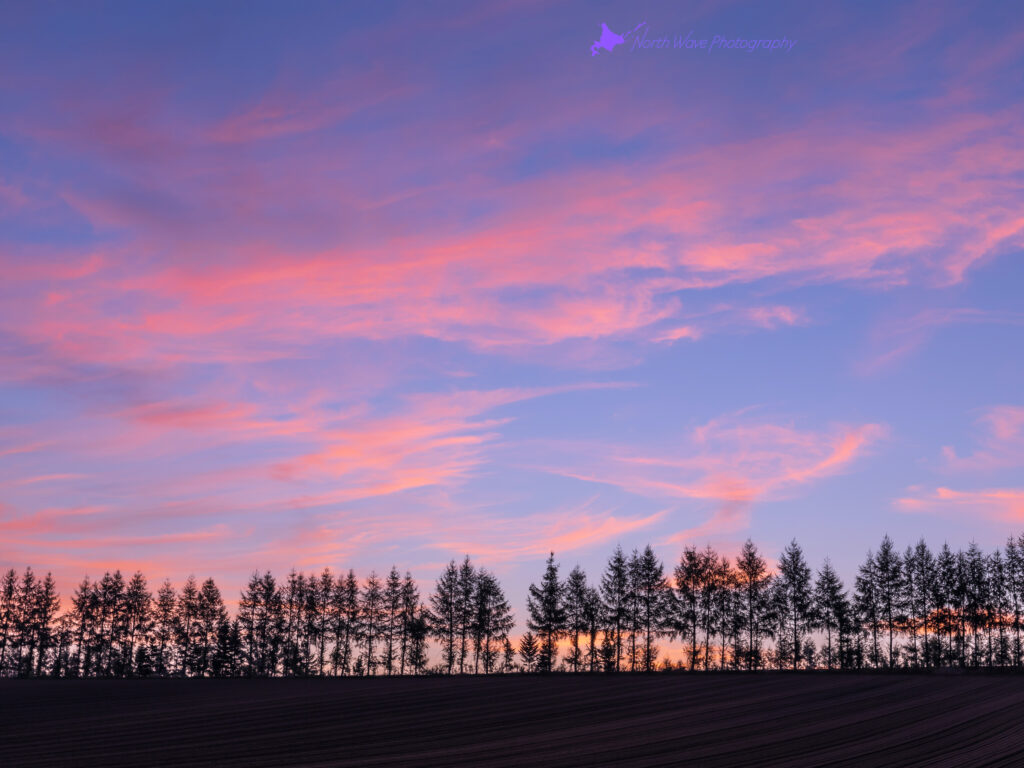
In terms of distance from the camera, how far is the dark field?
26.9 m

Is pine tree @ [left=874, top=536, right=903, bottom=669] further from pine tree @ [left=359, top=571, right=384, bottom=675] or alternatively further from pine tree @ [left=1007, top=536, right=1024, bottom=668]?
pine tree @ [left=359, top=571, right=384, bottom=675]

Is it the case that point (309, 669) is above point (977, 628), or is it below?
below

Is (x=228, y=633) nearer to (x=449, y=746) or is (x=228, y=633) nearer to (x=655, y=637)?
(x=655, y=637)

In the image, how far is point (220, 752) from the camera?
28.0m

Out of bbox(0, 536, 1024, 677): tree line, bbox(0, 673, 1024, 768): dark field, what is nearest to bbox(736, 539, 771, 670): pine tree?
bbox(0, 536, 1024, 677): tree line

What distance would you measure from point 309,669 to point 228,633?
14304mm

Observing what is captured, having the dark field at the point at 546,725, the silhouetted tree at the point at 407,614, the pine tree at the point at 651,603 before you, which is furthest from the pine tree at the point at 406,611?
the dark field at the point at 546,725

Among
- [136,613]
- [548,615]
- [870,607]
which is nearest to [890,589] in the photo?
[870,607]

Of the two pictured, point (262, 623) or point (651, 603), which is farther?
point (262, 623)

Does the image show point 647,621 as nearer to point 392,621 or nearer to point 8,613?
point 392,621

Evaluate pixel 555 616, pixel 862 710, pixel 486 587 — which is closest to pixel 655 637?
pixel 555 616

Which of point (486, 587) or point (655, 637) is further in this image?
point (486, 587)

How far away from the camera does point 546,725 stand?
3441 centimetres

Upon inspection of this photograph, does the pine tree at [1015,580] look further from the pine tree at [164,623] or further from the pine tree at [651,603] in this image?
the pine tree at [164,623]
